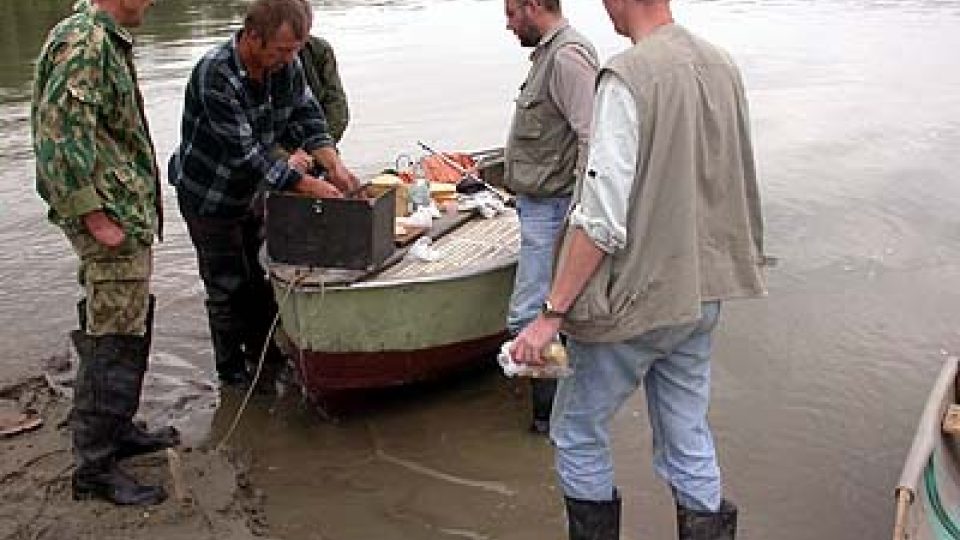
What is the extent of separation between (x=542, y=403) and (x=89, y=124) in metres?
2.65

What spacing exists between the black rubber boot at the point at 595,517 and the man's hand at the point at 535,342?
0.67m

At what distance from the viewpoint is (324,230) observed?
523 centimetres

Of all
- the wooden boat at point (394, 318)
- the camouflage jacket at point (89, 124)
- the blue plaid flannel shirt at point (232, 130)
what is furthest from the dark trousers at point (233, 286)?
the camouflage jacket at point (89, 124)

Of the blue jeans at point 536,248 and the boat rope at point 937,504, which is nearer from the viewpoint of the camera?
the boat rope at point 937,504

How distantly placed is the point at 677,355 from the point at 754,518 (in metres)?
1.70

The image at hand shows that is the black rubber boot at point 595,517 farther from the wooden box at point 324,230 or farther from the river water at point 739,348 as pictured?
the wooden box at point 324,230

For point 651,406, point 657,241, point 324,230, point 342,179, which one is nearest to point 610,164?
point 657,241

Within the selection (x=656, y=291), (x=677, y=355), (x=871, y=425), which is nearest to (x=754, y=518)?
(x=871, y=425)

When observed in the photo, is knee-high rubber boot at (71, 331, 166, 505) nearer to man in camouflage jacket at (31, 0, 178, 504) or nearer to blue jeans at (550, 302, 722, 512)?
man in camouflage jacket at (31, 0, 178, 504)

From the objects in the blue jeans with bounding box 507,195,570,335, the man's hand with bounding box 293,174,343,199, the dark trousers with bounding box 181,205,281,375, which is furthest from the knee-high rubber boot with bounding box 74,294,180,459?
the blue jeans with bounding box 507,195,570,335

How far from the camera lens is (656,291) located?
330cm

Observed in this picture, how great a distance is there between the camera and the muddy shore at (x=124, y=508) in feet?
14.9

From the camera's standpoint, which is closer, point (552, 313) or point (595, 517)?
point (552, 313)

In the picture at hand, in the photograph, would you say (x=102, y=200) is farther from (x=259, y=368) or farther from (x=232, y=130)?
(x=259, y=368)
